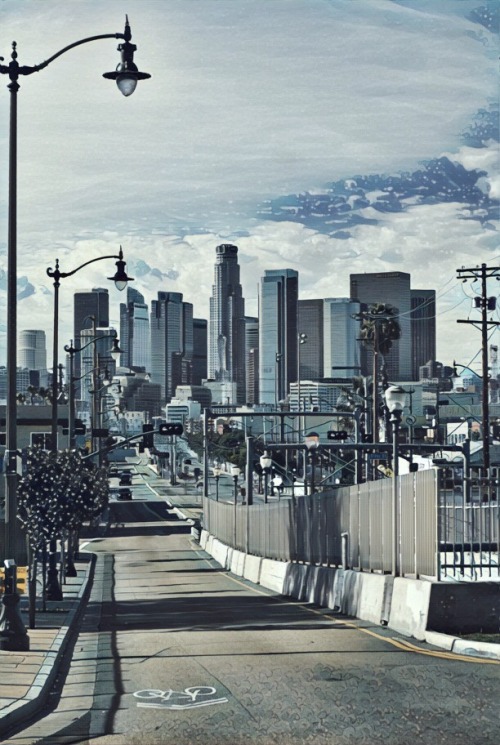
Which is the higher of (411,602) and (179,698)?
(411,602)

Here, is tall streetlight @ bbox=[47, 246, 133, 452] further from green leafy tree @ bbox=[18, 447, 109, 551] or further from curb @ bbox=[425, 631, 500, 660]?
curb @ bbox=[425, 631, 500, 660]

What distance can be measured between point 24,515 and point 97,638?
18.1 m

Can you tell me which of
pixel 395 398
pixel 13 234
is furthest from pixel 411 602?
pixel 13 234

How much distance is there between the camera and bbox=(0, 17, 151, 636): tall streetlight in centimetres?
2131

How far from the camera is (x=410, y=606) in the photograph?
21641 millimetres

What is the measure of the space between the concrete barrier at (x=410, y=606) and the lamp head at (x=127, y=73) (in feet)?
31.1

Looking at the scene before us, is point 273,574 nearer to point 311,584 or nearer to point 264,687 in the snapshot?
point 311,584

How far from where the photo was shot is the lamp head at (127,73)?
21.2 meters

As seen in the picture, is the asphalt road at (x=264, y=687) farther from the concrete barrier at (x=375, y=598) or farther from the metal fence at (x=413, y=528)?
the metal fence at (x=413, y=528)

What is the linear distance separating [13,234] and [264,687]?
10248 millimetres

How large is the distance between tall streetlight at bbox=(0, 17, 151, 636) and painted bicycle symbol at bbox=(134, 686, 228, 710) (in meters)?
6.25

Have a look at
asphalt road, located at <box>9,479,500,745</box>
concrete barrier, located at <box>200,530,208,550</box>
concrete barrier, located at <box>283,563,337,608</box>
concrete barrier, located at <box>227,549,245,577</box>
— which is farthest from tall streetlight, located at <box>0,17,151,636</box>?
concrete barrier, located at <box>200,530,208,550</box>

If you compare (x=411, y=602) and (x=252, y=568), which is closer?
(x=411, y=602)

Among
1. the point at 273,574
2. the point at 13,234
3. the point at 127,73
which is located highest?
the point at 127,73
